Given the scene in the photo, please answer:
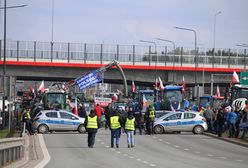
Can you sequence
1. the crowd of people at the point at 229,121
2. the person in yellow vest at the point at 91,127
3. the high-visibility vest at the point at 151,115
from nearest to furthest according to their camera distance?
the person in yellow vest at the point at 91,127, the crowd of people at the point at 229,121, the high-visibility vest at the point at 151,115

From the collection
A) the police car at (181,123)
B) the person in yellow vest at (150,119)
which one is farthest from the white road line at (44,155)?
the police car at (181,123)

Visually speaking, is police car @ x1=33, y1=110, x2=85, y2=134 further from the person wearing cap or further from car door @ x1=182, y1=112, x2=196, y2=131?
the person wearing cap

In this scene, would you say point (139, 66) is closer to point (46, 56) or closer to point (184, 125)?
point (46, 56)

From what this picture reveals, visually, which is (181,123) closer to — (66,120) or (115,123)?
(66,120)

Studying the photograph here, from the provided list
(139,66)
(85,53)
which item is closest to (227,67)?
(139,66)

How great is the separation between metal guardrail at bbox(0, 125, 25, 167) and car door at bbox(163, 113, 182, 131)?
61.2ft

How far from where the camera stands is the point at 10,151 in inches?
819

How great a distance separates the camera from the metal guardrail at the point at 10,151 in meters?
19.0

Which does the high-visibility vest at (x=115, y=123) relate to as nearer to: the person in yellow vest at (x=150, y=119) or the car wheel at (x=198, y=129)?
the person in yellow vest at (x=150, y=119)

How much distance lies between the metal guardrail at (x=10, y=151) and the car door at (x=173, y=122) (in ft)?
61.2

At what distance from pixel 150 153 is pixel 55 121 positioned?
14406 millimetres

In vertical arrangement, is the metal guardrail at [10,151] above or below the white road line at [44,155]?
above

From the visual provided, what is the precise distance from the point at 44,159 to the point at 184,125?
1837 centimetres

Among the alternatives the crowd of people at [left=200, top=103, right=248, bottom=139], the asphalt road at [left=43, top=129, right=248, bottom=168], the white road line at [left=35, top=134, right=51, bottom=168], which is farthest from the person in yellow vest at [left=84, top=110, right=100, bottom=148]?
the crowd of people at [left=200, top=103, right=248, bottom=139]
